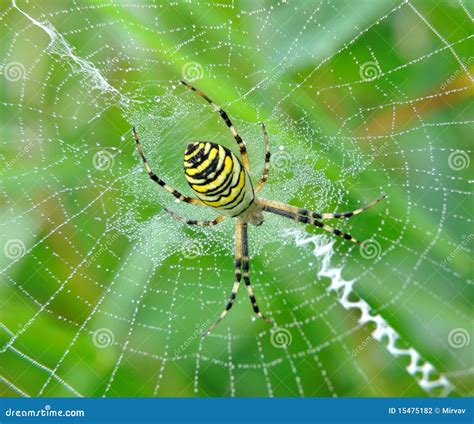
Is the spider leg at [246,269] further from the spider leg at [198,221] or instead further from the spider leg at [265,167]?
the spider leg at [265,167]

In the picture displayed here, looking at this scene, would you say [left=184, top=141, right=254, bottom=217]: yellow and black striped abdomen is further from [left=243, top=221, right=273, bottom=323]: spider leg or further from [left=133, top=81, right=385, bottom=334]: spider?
[left=243, top=221, right=273, bottom=323]: spider leg

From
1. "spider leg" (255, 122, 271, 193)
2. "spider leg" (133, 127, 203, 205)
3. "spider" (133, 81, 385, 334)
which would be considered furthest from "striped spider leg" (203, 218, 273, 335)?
"spider leg" (133, 127, 203, 205)

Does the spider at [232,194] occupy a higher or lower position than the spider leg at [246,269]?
higher

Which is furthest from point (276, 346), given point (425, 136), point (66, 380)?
point (425, 136)

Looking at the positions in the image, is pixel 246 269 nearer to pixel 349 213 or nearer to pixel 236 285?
pixel 236 285

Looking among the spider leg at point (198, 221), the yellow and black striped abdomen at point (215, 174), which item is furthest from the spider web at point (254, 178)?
the yellow and black striped abdomen at point (215, 174)

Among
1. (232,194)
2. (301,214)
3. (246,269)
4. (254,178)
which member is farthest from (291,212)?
(232,194)
